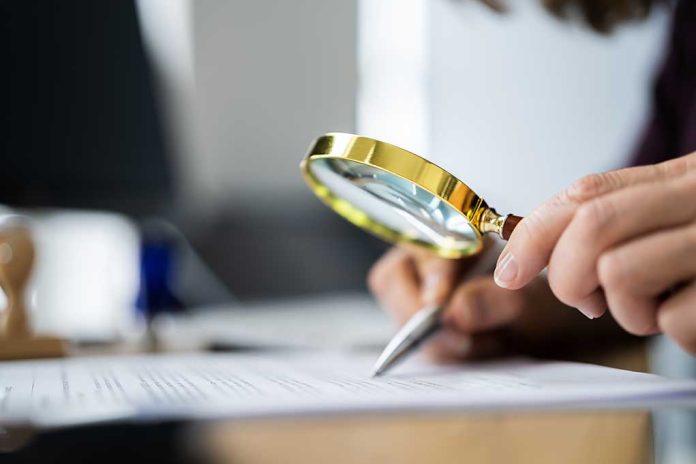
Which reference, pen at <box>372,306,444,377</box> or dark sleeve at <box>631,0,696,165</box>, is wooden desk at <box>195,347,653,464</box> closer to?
pen at <box>372,306,444,377</box>

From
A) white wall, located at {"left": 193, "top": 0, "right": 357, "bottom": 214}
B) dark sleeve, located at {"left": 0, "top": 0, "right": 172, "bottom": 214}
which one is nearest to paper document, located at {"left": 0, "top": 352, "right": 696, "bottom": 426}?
dark sleeve, located at {"left": 0, "top": 0, "right": 172, "bottom": 214}

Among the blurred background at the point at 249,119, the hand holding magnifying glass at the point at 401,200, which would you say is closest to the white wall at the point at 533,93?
the blurred background at the point at 249,119

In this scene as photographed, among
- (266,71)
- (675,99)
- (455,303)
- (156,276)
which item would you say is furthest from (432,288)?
(266,71)

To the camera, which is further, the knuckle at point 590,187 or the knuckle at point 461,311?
the knuckle at point 461,311

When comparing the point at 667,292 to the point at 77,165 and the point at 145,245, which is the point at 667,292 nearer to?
the point at 145,245

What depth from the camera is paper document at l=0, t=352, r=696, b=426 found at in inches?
11.6

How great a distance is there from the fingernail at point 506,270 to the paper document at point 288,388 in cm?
5

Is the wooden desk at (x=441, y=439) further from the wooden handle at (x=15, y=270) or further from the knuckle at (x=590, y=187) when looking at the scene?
the wooden handle at (x=15, y=270)

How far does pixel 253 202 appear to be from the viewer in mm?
1671

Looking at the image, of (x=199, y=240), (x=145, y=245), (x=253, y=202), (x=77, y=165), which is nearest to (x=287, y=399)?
(x=145, y=245)

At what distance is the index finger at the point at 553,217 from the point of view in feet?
1.16

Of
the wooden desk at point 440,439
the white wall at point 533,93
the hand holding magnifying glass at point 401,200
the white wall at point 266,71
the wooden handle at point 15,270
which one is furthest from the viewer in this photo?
the white wall at point 266,71

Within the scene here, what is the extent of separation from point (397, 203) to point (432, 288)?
0.63ft

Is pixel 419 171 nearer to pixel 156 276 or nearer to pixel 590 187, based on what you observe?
pixel 590 187
